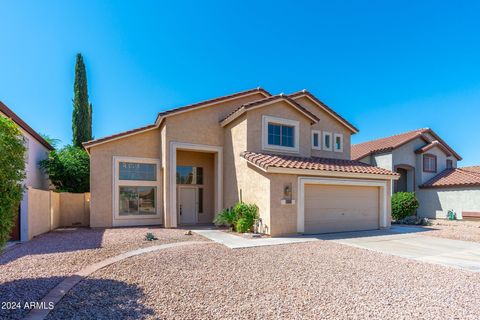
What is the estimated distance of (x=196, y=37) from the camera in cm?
1675

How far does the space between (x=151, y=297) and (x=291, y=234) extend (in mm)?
8670

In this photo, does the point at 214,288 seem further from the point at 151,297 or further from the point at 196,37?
the point at 196,37

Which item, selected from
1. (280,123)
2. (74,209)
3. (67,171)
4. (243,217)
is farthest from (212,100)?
(74,209)

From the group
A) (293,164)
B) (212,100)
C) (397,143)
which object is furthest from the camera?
(397,143)

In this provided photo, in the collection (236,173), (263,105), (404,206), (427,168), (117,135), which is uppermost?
(263,105)

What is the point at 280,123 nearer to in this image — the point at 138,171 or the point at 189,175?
the point at 189,175

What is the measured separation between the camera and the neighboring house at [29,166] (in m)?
11.4

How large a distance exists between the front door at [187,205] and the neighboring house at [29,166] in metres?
7.93

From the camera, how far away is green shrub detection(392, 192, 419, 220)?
65.6 feet

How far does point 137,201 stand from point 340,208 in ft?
37.9

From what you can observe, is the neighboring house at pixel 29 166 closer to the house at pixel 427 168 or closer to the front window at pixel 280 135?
the front window at pixel 280 135

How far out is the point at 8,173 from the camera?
5664mm

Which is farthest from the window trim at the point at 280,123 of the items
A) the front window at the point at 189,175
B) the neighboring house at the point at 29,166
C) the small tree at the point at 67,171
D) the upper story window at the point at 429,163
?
the upper story window at the point at 429,163

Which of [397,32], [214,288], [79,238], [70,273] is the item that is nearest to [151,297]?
[214,288]
